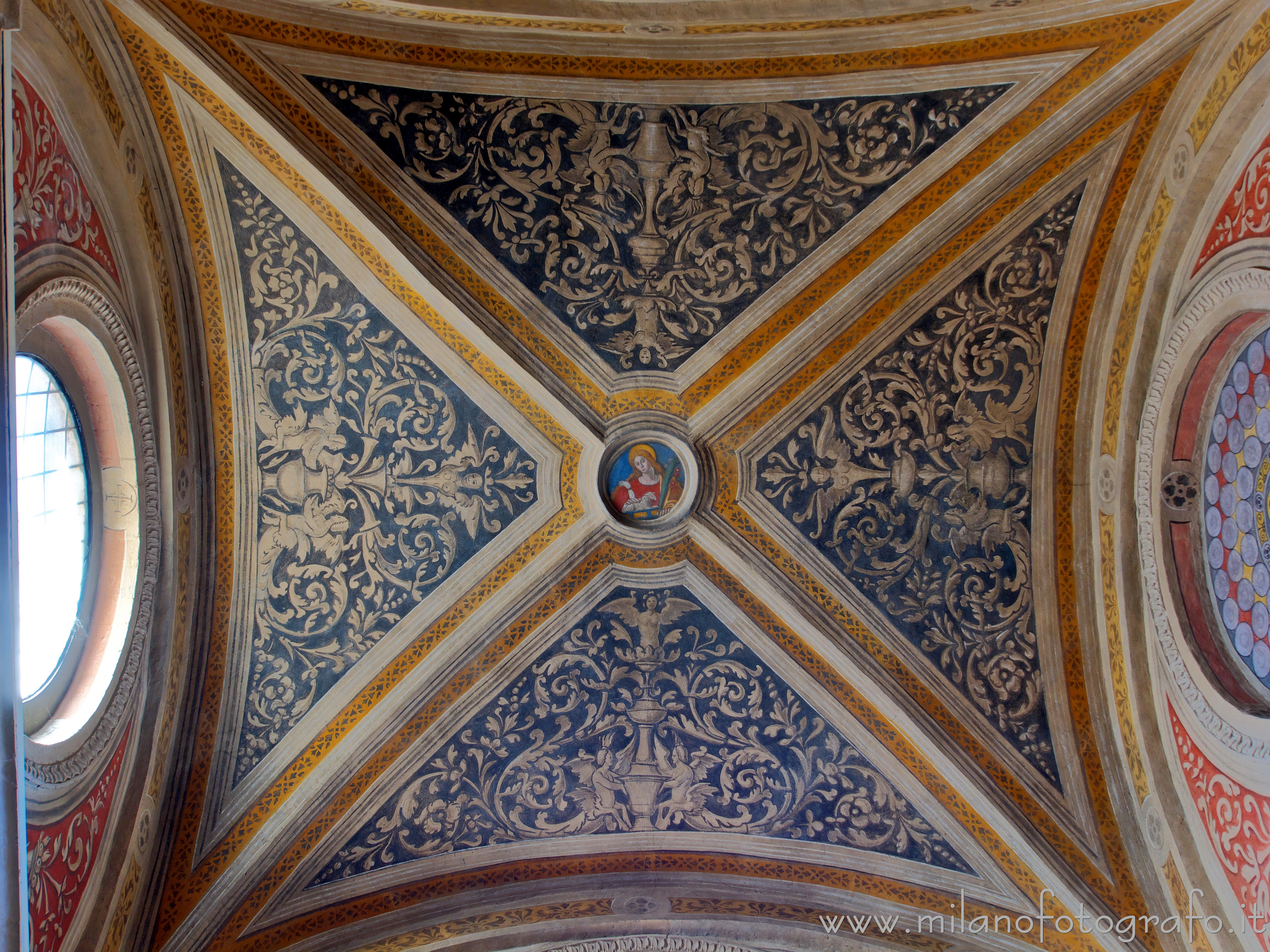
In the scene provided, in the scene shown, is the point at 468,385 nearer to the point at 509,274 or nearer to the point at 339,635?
the point at 509,274

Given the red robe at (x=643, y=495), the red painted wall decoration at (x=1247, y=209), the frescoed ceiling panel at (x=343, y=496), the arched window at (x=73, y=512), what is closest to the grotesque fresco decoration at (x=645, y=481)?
the red robe at (x=643, y=495)

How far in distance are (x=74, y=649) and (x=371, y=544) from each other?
1.87 m

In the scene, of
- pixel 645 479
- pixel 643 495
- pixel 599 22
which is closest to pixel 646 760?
pixel 643 495

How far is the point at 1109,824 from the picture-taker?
6.50m

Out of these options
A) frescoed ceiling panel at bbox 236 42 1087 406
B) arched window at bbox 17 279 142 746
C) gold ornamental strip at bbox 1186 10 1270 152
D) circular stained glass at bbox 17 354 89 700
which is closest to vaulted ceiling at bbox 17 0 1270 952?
frescoed ceiling panel at bbox 236 42 1087 406

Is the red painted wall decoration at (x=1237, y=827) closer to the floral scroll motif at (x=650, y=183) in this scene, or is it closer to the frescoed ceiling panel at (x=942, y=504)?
the frescoed ceiling panel at (x=942, y=504)

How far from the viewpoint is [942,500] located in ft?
22.5

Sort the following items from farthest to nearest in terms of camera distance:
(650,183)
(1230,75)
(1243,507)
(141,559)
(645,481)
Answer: (645,481)
(650,183)
(141,559)
(1243,507)
(1230,75)

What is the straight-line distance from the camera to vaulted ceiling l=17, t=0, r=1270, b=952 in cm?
614

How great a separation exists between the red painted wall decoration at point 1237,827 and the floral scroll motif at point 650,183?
408 cm

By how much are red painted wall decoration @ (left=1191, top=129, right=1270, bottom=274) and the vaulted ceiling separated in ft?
1.60

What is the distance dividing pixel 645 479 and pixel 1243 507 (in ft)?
12.2

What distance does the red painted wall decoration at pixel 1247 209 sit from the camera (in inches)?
211

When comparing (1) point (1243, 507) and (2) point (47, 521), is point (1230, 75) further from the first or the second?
(2) point (47, 521)
